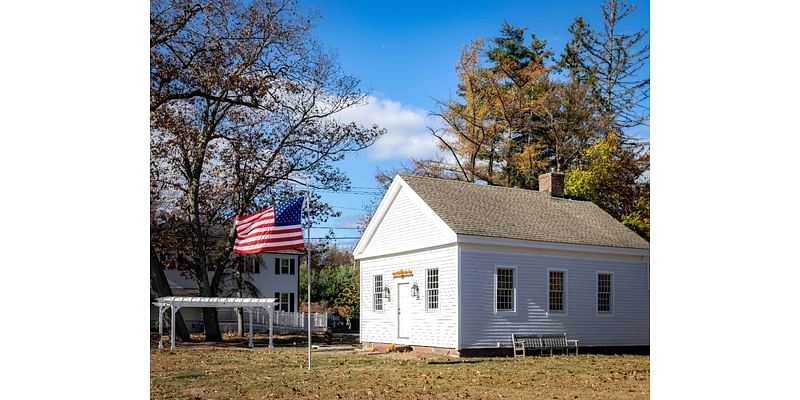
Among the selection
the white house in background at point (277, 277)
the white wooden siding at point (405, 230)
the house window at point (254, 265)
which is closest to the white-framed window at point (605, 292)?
the white wooden siding at point (405, 230)

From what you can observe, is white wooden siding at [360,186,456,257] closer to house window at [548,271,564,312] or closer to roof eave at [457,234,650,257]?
roof eave at [457,234,650,257]

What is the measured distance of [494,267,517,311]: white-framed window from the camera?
16719 millimetres

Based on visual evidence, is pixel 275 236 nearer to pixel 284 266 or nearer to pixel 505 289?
pixel 505 289

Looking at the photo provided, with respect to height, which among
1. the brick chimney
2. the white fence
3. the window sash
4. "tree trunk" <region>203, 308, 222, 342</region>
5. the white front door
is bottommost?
the white fence

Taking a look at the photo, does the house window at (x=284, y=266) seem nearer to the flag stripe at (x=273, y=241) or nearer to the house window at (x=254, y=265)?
the house window at (x=254, y=265)

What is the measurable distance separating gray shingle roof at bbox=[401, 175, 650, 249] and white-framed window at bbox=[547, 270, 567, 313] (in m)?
0.77

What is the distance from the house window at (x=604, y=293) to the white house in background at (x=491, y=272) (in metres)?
0.02

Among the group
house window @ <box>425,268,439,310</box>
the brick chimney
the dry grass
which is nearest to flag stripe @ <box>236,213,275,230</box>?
the dry grass

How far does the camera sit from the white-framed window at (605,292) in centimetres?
1858

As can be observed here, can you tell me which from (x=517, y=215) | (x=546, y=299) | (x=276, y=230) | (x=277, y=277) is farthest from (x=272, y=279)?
(x=276, y=230)

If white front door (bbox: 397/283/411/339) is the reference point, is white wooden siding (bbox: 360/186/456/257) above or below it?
above
